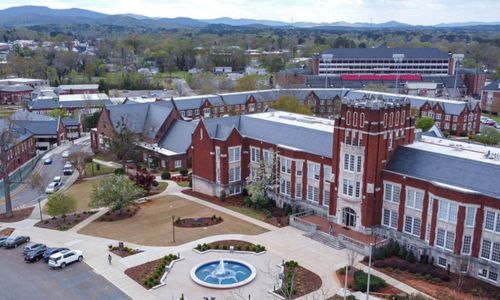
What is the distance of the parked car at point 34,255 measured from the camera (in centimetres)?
4331

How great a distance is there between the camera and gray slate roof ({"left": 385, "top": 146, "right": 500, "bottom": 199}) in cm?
4041

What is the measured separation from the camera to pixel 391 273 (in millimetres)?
41656

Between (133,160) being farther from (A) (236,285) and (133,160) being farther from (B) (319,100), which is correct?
(B) (319,100)

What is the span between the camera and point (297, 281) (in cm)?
3981

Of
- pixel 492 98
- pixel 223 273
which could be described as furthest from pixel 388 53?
pixel 223 273

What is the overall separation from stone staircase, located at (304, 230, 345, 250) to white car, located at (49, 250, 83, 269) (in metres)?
22.6

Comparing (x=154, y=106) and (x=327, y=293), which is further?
(x=154, y=106)

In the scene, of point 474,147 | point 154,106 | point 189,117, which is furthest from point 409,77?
point 474,147

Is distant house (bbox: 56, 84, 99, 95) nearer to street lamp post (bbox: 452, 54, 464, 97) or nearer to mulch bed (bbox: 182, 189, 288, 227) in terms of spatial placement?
mulch bed (bbox: 182, 189, 288, 227)

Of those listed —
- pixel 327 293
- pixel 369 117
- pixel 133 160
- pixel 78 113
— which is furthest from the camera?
pixel 78 113

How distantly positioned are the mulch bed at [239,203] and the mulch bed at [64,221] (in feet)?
44.1

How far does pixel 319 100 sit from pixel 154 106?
44808 millimetres

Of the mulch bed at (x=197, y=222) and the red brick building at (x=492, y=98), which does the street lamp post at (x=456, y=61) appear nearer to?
the red brick building at (x=492, y=98)

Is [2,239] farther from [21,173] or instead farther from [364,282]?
[364,282]
